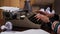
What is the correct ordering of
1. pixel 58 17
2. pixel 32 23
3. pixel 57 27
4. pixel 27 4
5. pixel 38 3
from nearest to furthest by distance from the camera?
pixel 57 27 → pixel 32 23 → pixel 58 17 → pixel 27 4 → pixel 38 3

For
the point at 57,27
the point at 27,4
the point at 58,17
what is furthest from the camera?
the point at 27,4

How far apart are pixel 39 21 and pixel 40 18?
0.06 metres

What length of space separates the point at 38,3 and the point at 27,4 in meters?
0.77

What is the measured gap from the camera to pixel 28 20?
90 centimetres

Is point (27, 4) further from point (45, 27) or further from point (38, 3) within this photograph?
point (38, 3)

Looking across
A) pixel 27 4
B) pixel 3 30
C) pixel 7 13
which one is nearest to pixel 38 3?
pixel 27 4

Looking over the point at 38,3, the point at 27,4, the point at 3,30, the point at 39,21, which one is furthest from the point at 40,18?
the point at 38,3

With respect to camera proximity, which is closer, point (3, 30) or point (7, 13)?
point (3, 30)

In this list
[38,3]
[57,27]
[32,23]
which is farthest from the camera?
[38,3]

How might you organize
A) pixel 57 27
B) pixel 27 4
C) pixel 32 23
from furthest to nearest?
pixel 27 4, pixel 32 23, pixel 57 27

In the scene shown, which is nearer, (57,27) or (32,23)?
(57,27)

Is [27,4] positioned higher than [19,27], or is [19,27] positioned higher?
[27,4]

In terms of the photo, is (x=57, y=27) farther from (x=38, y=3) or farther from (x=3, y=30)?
(x=38, y=3)

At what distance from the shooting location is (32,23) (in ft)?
2.88
